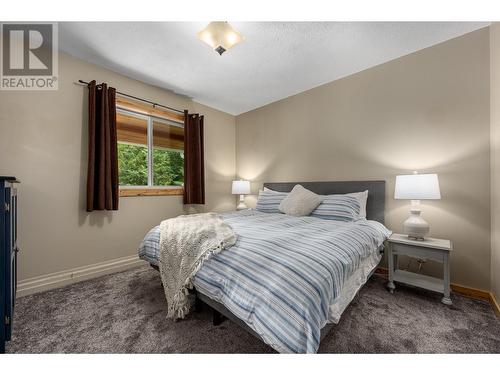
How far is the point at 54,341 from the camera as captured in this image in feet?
4.40

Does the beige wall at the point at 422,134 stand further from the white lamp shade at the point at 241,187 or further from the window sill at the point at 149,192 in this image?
the window sill at the point at 149,192

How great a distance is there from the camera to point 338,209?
90.9 inches

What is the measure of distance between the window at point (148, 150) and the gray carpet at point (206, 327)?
4.50ft

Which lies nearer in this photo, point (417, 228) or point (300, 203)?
point (417, 228)

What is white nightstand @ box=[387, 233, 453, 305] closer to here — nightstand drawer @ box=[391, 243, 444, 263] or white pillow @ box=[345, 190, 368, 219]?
nightstand drawer @ box=[391, 243, 444, 263]

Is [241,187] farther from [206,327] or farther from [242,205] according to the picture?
[206,327]

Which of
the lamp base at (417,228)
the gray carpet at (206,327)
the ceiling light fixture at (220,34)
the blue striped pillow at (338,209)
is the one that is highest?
the ceiling light fixture at (220,34)

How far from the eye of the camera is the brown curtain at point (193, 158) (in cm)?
329

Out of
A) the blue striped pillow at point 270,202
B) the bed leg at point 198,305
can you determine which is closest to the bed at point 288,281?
the bed leg at point 198,305

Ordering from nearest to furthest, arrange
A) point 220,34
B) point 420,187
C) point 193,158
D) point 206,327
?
point 206,327
point 220,34
point 420,187
point 193,158

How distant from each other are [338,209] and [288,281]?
154 centimetres

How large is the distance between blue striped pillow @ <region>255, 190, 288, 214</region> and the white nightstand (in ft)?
4.48

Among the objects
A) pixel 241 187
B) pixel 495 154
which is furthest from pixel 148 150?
pixel 495 154
